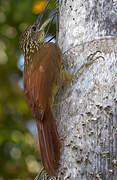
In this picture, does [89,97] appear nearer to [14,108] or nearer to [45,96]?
[45,96]

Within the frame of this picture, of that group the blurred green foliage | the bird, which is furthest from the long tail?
the blurred green foliage

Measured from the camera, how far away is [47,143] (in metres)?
2.72

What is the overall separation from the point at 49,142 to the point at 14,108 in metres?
3.93

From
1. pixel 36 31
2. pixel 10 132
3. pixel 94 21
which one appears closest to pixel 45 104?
pixel 94 21

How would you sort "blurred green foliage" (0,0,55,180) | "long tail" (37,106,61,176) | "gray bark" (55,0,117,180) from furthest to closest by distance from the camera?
"blurred green foliage" (0,0,55,180) < "long tail" (37,106,61,176) < "gray bark" (55,0,117,180)

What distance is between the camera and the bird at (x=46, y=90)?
2.67m

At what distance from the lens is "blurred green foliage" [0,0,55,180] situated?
501cm

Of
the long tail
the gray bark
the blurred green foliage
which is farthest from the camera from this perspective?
the blurred green foliage

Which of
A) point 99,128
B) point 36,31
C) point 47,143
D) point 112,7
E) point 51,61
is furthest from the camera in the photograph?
point 36,31

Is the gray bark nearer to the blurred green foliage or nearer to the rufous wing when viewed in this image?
the rufous wing

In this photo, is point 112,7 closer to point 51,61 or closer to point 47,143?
point 51,61

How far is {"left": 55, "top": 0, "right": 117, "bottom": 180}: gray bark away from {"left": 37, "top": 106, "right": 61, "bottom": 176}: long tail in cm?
5

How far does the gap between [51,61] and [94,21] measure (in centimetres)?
49

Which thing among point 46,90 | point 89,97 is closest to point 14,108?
point 46,90
